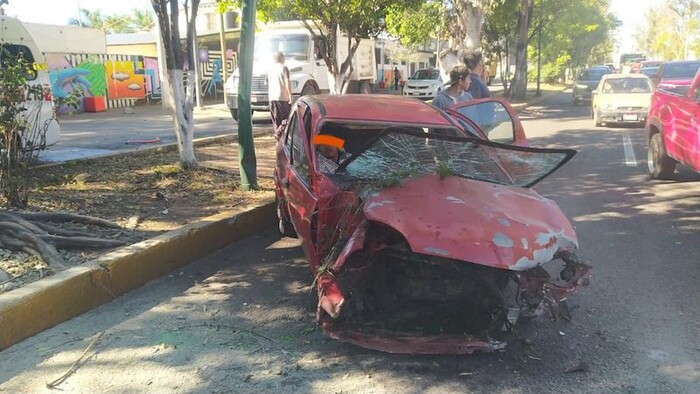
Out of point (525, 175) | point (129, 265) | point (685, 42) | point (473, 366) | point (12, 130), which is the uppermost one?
point (685, 42)

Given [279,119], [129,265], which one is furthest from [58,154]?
[129,265]

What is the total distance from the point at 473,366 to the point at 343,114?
7.89 ft

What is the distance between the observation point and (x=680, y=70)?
736 inches

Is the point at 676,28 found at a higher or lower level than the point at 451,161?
higher

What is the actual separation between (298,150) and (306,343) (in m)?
1.91

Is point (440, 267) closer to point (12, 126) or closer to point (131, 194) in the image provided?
point (12, 126)

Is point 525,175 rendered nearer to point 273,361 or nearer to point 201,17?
point 273,361

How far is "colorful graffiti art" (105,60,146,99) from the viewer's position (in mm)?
23828

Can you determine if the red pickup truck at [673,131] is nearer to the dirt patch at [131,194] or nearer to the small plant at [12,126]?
the dirt patch at [131,194]

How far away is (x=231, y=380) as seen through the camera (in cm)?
335

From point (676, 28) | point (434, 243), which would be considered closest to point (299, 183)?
point (434, 243)

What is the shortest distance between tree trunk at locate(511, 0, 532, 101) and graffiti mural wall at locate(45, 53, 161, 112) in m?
17.4

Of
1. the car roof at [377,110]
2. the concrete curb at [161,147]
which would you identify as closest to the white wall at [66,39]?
the concrete curb at [161,147]

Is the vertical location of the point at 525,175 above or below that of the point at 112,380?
above
